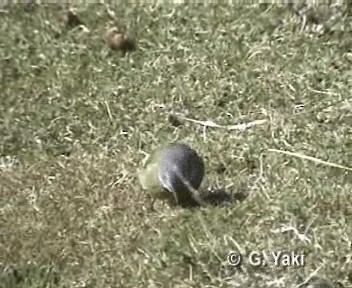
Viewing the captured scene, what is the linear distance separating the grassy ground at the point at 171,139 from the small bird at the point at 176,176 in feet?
0.17

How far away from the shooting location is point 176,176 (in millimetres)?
2688

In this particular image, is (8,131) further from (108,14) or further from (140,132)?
(108,14)

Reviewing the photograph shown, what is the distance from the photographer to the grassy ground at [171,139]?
254cm

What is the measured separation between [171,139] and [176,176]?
34cm

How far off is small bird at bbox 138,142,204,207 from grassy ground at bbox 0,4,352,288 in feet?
0.17

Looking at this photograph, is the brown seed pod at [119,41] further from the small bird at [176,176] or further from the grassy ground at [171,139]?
the small bird at [176,176]

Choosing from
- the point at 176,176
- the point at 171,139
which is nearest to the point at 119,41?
the point at 171,139

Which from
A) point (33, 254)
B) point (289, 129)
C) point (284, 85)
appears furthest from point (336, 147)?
point (33, 254)

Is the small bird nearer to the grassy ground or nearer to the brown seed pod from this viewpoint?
the grassy ground

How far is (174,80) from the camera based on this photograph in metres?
3.24

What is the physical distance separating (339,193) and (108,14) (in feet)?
4.21

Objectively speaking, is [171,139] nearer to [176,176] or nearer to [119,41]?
[176,176]

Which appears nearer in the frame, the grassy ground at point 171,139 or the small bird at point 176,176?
the grassy ground at point 171,139

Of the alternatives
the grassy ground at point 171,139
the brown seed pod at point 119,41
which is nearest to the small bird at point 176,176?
the grassy ground at point 171,139
